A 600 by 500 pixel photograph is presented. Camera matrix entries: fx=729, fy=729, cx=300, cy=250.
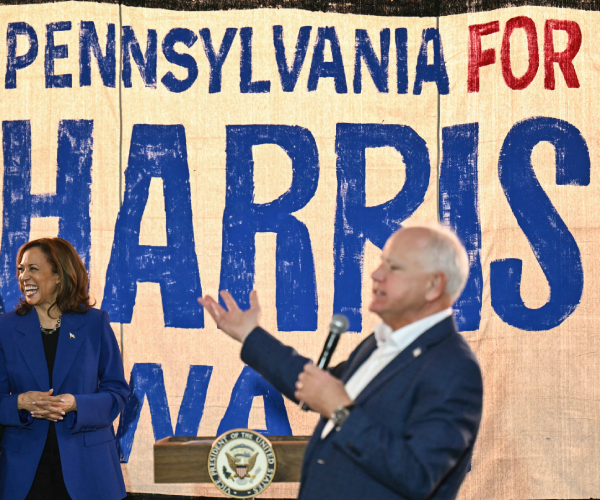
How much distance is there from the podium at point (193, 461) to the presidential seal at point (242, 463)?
0.10 feet

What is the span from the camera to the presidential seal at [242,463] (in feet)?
8.34

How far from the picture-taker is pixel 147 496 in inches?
152

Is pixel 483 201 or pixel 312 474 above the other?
pixel 483 201

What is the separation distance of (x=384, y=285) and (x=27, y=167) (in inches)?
110

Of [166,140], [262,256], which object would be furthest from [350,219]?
[166,140]

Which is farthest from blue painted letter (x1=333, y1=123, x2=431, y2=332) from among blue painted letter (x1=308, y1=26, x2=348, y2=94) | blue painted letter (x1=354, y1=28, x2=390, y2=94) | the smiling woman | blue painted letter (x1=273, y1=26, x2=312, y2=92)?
the smiling woman

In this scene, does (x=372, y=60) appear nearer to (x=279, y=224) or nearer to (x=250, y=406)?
(x=279, y=224)

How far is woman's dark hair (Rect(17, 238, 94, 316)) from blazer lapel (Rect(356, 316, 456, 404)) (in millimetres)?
1698

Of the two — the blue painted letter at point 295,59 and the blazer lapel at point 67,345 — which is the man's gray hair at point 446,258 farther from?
the blue painted letter at point 295,59

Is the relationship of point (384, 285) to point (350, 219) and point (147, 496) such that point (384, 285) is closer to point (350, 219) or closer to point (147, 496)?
point (350, 219)

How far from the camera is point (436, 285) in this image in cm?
182

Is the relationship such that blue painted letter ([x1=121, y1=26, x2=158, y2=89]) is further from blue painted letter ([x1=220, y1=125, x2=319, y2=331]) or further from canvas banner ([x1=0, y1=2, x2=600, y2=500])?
blue painted letter ([x1=220, y1=125, x2=319, y2=331])

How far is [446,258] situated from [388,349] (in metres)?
0.27

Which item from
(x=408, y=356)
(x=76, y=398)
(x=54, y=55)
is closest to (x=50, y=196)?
(x=54, y=55)
